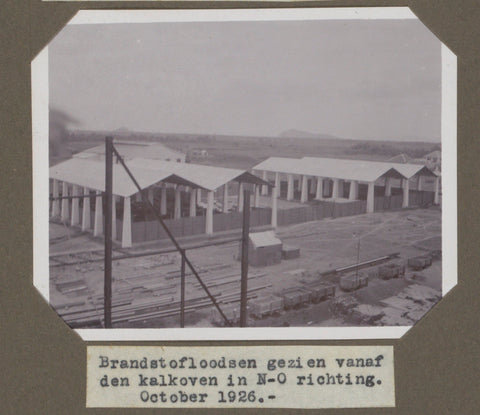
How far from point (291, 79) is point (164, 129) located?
1.55ft

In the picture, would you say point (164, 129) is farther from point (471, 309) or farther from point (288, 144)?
point (471, 309)

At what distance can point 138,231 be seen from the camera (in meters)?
1.62

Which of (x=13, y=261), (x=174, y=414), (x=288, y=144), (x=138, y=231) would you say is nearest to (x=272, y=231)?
(x=288, y=144)

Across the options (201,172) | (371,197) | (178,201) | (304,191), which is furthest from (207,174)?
(371,197)

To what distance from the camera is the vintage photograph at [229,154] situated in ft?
5.25

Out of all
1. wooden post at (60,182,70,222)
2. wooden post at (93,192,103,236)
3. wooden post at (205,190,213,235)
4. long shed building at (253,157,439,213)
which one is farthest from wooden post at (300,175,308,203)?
wooden post at (60,182,70,222)

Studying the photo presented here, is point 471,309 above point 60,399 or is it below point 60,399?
above

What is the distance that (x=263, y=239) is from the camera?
1.63 m

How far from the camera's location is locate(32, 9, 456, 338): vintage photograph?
5.25ft

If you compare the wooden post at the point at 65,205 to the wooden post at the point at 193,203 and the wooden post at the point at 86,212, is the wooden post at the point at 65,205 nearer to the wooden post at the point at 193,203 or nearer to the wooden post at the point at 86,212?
the wooden post at the point at 86,212

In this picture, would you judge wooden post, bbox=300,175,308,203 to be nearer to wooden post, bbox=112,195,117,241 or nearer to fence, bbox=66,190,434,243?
fence, bbox=66,190,434,243

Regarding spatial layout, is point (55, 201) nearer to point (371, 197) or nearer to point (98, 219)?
point (98, 219)
